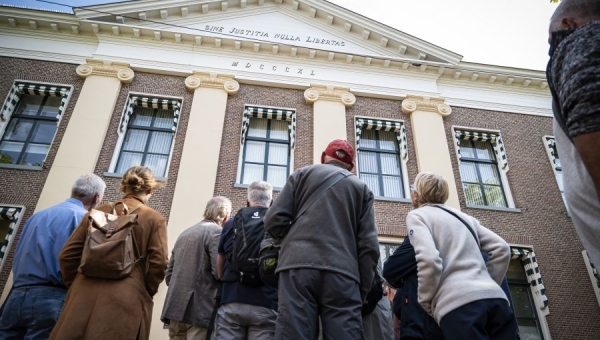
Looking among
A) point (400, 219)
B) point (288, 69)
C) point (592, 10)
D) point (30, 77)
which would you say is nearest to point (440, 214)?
point (592, 10)

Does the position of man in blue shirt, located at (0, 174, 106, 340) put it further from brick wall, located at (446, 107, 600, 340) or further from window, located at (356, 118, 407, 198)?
brick wall, located at (446, 107, 600, 340)

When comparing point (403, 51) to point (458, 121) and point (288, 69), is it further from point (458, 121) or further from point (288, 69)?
point (288, 69)

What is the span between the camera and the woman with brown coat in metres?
2.69

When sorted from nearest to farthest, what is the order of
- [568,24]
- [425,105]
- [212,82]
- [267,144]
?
[568,24]
[267,144]
[212,82]
[425,105]

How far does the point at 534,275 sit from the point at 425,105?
5670 mm

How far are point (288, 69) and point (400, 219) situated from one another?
5.76 meters

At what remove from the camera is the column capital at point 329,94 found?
1161 cm

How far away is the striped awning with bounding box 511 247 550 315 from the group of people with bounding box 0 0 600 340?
7725mm

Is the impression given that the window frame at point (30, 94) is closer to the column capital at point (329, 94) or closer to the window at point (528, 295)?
the column capital at point (329, 94)

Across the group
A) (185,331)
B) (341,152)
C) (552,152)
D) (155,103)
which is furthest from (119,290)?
(552,152)

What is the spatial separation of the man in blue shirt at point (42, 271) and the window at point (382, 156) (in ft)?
26.3

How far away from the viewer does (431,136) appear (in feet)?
37.5

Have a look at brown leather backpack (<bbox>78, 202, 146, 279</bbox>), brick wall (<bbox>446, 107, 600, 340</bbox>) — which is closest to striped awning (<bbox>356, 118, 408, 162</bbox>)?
brick wall (<bbox>446, 107, 600, 340</bbox>)

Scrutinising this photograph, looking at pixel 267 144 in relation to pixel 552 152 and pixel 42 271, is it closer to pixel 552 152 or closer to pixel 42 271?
pixel 42 271
